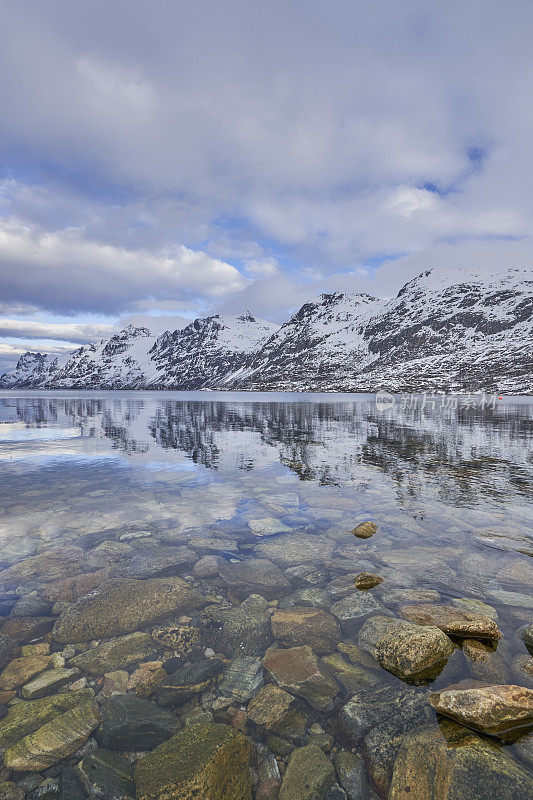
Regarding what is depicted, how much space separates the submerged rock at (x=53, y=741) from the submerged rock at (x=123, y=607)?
89.7 inches

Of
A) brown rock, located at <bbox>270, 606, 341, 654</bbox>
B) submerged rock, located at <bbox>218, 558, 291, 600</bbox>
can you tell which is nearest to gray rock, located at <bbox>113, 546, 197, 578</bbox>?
submerged rock, located at <bbox>218, 558, 291, 600</bbox>

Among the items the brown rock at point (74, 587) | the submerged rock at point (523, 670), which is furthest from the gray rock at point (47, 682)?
the submerged rock at point (523, 670)

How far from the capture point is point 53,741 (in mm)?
5629

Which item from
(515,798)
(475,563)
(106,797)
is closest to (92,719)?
(106,797)

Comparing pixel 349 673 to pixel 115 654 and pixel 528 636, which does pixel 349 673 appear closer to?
pixel 528 636

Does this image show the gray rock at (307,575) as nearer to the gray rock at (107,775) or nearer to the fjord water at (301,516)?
the fjord water at (301,516)

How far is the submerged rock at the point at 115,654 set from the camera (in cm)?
743

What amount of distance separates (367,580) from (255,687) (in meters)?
4.67

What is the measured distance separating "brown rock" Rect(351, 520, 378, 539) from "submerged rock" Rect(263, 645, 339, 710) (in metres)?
6.48

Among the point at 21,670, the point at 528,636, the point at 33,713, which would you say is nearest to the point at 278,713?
the point at 33,713

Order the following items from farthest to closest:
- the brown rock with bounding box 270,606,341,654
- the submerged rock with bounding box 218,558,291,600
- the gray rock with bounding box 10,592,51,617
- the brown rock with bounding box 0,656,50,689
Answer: the submerged rock with bounding box 218,558,291,600 < the gray rock with bounding box 10,592,51,617 < the brown rock with bounding box 270,606,341,654 < the brown rock with bounding box 0,656,50,689

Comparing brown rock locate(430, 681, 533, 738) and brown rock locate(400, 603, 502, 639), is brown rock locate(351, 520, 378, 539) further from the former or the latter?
brown rock locate(430, 681, 533, 738)

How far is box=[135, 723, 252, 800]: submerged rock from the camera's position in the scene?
479 cm

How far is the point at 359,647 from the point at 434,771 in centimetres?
295
